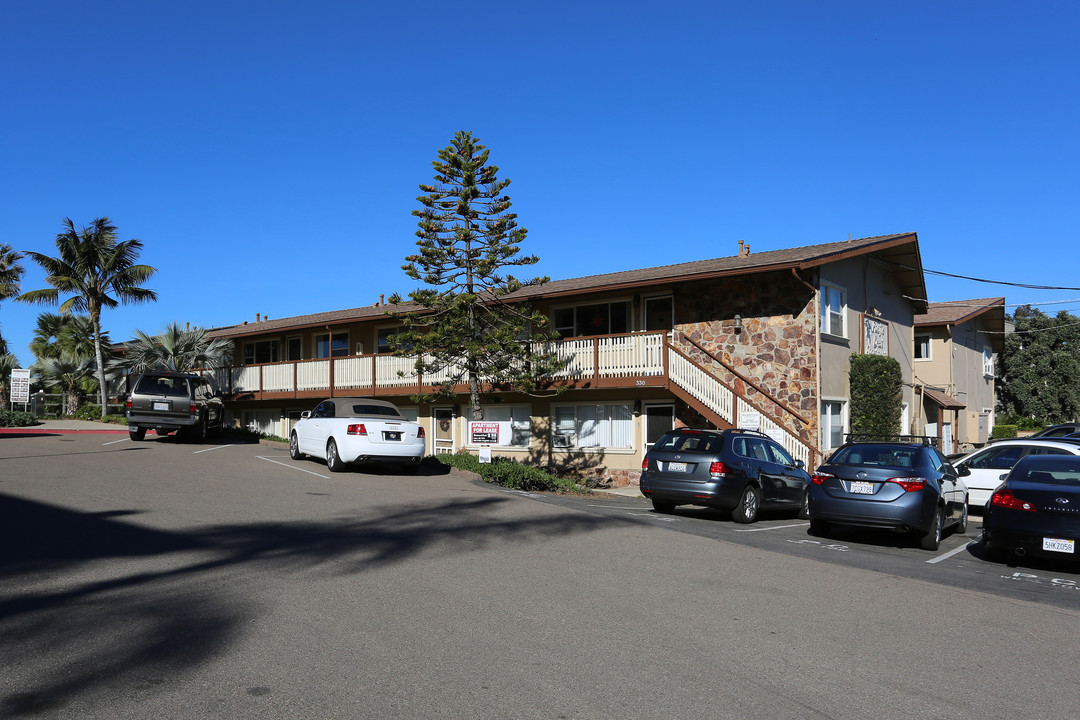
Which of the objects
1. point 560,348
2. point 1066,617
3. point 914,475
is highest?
point 560,348

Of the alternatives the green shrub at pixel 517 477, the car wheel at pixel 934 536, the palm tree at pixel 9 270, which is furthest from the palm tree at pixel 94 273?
the car wheel at pixel 934 536

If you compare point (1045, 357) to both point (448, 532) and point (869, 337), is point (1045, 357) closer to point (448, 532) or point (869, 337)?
point (869, 337)

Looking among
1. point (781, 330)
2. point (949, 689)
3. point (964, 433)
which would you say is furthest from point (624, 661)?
point (964, 433)

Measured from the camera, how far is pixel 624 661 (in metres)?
5.89

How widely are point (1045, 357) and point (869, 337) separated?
31027 mm

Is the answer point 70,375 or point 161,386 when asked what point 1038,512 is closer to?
point 161,386

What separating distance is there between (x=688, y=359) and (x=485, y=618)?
47.4 feet

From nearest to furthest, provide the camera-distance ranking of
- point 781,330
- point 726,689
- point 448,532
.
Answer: point 726,689, point 448,532, point 781,330

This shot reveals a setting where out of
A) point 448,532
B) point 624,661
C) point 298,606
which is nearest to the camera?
point 624,661

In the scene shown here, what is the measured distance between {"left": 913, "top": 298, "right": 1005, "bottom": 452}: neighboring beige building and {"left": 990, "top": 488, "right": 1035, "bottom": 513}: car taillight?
17850 millimetres

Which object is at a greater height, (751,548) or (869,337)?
(869,337)

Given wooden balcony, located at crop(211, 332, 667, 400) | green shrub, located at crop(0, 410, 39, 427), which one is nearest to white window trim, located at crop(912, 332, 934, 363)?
wooden balcony, located at crop(211, 332, 667, 400)

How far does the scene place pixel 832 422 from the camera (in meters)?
22.5

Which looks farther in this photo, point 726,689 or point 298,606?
point 298,606
